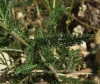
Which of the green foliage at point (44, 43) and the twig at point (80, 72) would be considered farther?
the twig at point (80, 72)

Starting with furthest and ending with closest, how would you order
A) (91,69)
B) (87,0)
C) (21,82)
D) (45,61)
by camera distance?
(87,0)
(91,69)
(21,82)
(45,61)

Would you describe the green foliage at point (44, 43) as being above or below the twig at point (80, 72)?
above

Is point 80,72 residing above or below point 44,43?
below

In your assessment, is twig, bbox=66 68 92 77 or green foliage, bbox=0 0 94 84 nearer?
green foliage, bbox=0 0 94 84

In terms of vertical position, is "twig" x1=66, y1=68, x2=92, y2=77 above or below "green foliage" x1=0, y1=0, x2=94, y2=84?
below

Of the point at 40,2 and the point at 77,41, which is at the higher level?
the point at 40,2

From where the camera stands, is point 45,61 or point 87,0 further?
point 87,0

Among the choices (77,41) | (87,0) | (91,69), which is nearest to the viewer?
(77,41)

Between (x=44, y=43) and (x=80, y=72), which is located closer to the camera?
(x=44, y=43)

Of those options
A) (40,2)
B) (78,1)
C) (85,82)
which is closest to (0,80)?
(85,82)


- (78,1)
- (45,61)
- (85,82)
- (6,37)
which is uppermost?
(78,1)

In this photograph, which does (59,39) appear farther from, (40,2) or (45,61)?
(40,2)
